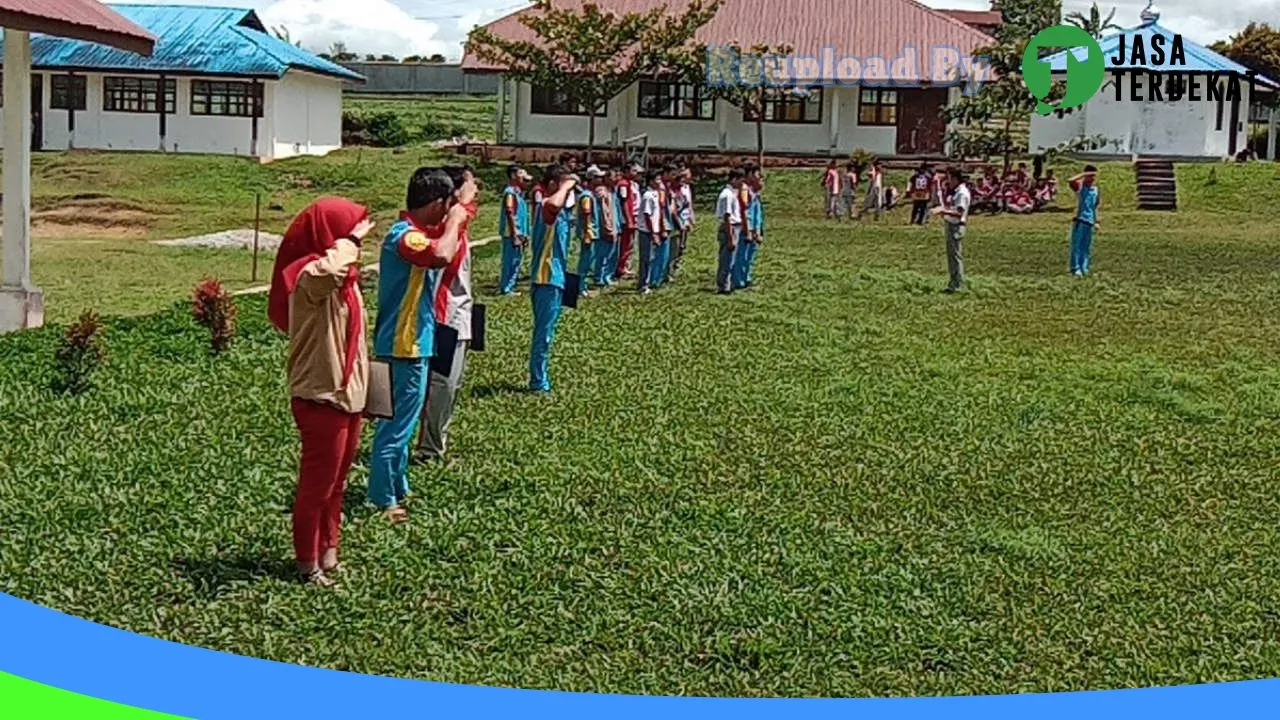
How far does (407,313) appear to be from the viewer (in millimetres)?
6875

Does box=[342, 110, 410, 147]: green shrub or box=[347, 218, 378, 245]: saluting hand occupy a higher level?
box=[342, 110, 410, 147]: green shrub

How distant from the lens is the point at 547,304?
9914mm

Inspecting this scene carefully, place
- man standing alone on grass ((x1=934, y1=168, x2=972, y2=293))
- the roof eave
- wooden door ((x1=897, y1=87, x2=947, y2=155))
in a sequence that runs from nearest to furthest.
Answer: the roof eave < man standing alone on grass ((x1=934, y1=168, x2=972, y2=293)) < wooden door ((x1=897, y1=87, x2=947, y2=155))

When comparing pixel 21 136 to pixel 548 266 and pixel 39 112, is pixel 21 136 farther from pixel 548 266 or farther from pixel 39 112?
pixel 39 112

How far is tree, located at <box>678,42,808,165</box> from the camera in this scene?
35.0 metres

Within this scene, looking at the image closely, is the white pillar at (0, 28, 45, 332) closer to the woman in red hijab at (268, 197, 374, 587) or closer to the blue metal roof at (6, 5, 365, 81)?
the woman in red hijab at (268, 197, 374, 587)

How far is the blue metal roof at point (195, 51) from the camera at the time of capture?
35.2m

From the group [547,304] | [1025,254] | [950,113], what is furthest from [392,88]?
[547,304]

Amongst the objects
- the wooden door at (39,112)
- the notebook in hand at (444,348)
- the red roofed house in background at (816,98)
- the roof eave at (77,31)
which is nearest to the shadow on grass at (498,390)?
the notebook in hand at (444,348)

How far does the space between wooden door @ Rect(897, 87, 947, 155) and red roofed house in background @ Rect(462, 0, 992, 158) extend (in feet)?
0.07

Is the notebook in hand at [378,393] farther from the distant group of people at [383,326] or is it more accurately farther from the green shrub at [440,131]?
the green shrub at [440,131]

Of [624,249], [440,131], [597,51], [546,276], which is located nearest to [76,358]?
[546,276]

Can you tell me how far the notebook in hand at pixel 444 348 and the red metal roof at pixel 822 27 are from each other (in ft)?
96.9

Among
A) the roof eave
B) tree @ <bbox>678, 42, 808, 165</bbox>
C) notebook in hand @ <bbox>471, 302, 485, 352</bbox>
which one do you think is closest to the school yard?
notebook in hand @ <bbox>471, 302, 485, 352</bbox>
